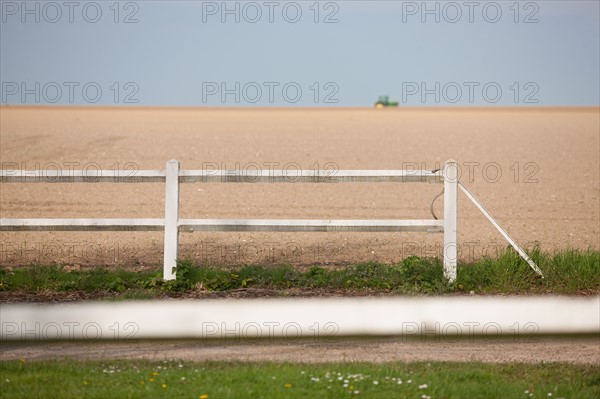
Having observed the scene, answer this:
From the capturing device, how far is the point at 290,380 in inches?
233

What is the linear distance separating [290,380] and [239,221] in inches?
154

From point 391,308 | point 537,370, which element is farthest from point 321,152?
point 537,370

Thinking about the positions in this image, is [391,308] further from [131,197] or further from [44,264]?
[131,197]

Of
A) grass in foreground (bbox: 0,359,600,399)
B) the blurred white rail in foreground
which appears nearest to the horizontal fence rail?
the blurred white rail in foreground

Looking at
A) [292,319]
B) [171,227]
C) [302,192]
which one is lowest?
[292,319]

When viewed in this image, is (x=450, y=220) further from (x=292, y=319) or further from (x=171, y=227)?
(x=171, y=227)

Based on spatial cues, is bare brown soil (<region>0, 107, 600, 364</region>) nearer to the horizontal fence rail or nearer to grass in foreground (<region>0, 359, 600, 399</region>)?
grass in foreground (<region>0, 359, 600, 399</region>)

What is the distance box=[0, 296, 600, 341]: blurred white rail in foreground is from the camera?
301 inches

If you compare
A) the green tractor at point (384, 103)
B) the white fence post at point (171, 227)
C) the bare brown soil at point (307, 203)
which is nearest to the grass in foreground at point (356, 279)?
the white fence post at point (171, 227)

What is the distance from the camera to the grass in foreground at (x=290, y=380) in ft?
18.5

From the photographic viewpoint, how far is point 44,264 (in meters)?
10.7

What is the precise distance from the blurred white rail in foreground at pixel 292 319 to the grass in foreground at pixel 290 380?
106cm

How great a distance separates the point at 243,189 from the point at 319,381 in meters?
15.4

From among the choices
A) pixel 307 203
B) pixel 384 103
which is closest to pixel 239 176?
pixel 307 203
